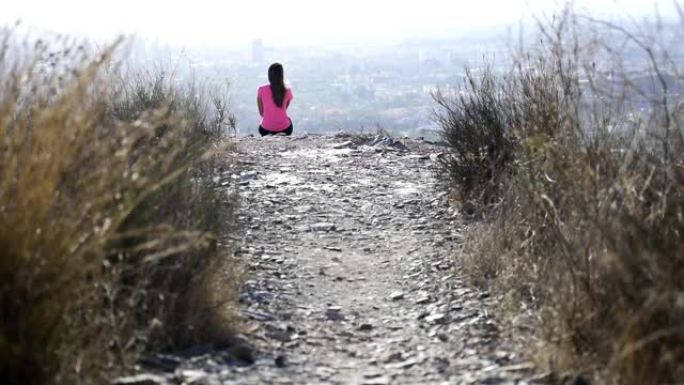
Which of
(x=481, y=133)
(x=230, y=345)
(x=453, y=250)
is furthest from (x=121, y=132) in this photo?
(x=481, y=133)

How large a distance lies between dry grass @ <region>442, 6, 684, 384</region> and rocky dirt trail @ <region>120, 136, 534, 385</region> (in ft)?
0.94

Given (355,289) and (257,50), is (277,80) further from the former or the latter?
(257,50)

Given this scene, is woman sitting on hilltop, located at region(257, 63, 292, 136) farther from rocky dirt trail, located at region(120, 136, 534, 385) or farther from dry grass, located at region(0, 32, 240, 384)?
dry grass, located at region(0, 32, 240, 384)

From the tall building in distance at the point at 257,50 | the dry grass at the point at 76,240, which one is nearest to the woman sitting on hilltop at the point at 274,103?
the dry grass at the point at 76,240

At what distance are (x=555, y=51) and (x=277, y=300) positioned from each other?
210 centimetres

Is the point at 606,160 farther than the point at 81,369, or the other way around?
the point at 606,160

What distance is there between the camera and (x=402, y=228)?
26.9 ft

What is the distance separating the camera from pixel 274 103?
1388cm

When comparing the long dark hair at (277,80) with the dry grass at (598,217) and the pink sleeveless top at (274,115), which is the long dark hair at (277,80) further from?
the dry grass at (598,217)

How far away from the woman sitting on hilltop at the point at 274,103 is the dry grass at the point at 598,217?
701 centimetres

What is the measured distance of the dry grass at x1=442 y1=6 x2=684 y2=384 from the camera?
3.79m

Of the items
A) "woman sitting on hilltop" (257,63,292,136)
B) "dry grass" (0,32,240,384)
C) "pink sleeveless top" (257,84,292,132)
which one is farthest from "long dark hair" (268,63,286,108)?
"dry grass" (0,32,240,384)

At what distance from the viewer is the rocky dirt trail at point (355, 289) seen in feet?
14.9

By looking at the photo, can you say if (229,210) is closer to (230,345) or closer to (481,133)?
(230,345)
